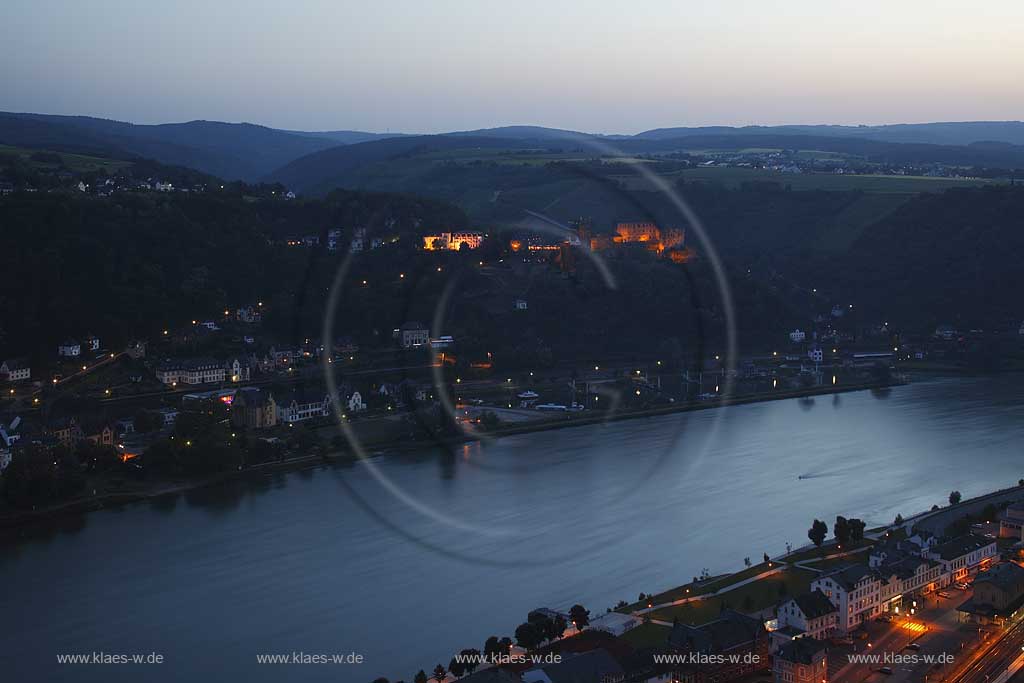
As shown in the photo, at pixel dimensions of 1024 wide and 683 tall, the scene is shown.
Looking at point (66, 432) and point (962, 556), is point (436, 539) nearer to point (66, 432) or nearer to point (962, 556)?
point (962, 556)

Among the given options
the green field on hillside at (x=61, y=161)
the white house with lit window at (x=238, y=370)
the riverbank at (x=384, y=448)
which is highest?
the green field on hillside at (x=61, y=161)

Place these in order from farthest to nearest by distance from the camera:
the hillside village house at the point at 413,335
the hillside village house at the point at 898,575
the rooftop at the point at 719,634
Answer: the hillside village house at the point at 413,335
the hillside village house at the point at 898,575
the rooftop at the point at 719,634

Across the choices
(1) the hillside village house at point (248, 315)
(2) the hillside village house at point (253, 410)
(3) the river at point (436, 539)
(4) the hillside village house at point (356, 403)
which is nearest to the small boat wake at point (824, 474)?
(3) the river at point (436, 539)

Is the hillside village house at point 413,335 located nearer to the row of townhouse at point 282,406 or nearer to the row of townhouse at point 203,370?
the row of townhouse at point 282,406

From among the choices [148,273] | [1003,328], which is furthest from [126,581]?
[1003,328]

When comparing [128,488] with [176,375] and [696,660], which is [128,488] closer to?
[176,375]

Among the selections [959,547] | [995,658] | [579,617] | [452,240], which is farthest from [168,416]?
[995,658]

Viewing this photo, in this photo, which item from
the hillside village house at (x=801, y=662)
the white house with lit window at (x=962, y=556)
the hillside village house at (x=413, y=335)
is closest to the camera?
the hillside village house at (x=801, y=662)
